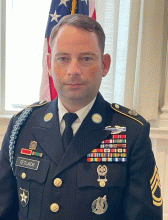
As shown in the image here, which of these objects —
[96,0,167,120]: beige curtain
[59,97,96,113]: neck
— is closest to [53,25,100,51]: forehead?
[59,97,96,113]: neck

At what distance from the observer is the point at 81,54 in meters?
0.73

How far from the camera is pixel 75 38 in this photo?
2.39ft

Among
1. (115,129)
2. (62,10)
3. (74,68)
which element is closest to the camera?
(74,68)

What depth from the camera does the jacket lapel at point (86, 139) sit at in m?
0.76

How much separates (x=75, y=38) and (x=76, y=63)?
0.07 metres

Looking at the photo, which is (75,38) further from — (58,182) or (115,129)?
(58,182)

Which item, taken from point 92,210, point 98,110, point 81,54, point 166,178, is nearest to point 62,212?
point 92,210

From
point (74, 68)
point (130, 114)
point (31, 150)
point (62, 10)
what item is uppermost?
point (62, 10)

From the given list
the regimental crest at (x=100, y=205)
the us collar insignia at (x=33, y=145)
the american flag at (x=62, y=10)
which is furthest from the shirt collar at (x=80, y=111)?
the american flag at (x=62, y=10)

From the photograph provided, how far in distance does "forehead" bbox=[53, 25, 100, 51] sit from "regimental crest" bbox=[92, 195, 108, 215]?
0.46 meters

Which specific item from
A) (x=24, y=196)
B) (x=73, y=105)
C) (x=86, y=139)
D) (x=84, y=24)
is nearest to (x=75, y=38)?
(x=84, y=24)

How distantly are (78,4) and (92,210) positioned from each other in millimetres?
1158

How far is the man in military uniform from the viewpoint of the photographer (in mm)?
743

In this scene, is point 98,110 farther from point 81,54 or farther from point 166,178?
point 166,178
